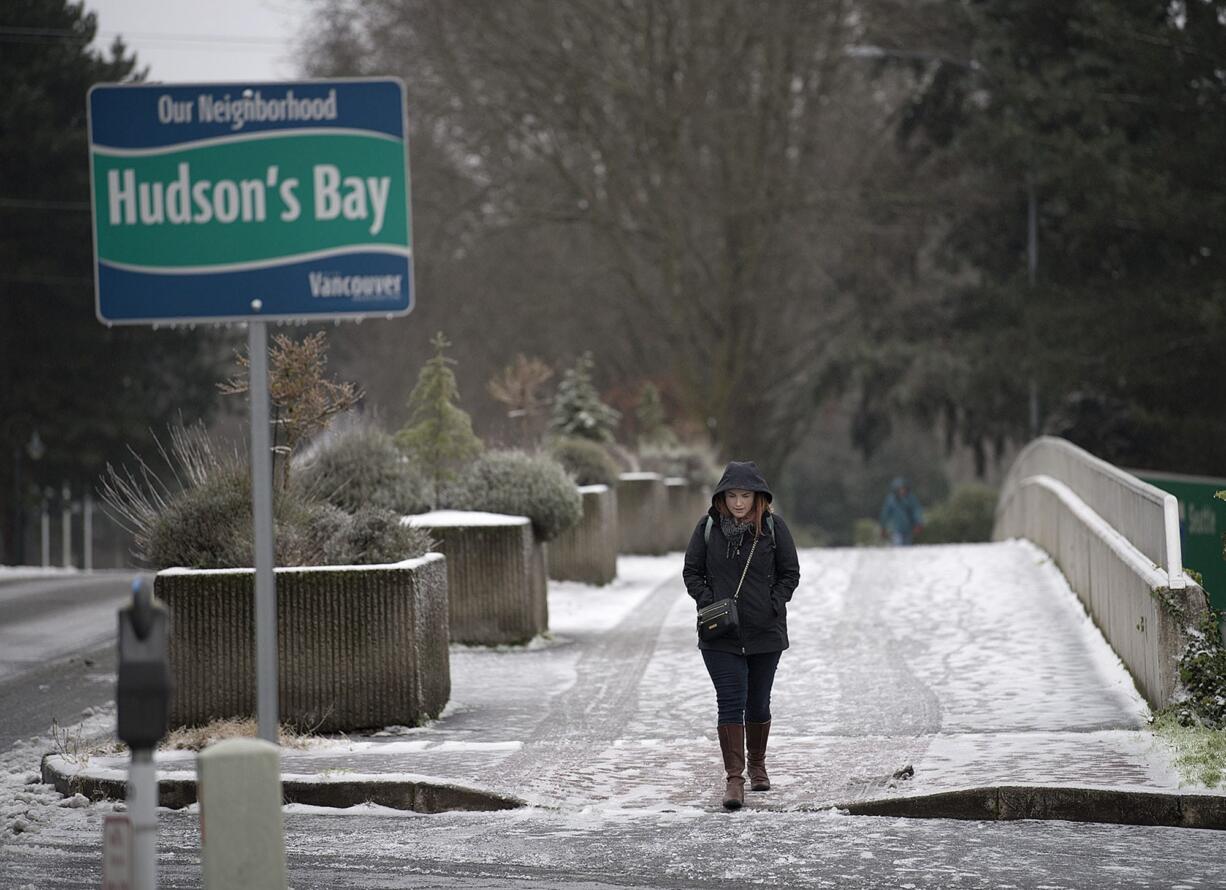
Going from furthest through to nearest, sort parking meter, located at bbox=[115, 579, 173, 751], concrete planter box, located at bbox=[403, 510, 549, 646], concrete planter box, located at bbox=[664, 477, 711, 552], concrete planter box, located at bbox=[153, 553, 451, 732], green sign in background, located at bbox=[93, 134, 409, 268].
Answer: concrete planter box, located at bbox=[664, 477, 711, 552]
concrete planter box, located at bbox=[403, 510, 549, 646]
concrete planter box, located at bbox=[153, 553, 451, 732]
green sign in background, located at bbox=[93, 134, 409, 268]
parking meter, located at bbox=[115, 579, 173, 751]

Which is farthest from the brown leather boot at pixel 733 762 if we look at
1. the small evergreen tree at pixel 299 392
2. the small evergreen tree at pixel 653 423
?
the small evergreen tree at pixel 653 423

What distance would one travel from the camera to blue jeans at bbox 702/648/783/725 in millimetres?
9805

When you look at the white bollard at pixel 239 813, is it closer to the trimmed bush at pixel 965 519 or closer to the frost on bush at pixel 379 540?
the frost on bush at pixel 379 540

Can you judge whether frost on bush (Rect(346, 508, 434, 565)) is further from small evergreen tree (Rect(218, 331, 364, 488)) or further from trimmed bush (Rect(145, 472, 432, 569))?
small evergreen tree (Rect(218, 331, 364, 488))

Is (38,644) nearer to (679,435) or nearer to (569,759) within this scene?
(569,759)

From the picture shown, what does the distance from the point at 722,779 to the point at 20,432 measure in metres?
33.7

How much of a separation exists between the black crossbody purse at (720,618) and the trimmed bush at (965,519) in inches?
1545

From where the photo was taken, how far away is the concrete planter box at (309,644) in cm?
1155

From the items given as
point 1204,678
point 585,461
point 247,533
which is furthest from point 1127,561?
point 585,461

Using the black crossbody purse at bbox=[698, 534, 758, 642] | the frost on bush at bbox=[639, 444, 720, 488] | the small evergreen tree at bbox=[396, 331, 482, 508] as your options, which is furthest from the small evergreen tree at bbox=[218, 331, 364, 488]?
the frost on bush at bbox=[639, 444, 720, 488]

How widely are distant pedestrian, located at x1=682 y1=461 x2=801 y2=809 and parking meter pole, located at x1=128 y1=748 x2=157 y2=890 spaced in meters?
4.58

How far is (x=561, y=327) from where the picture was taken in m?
47.9

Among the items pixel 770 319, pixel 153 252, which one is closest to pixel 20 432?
pixel 770 319

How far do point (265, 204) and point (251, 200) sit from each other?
5 centimetres
